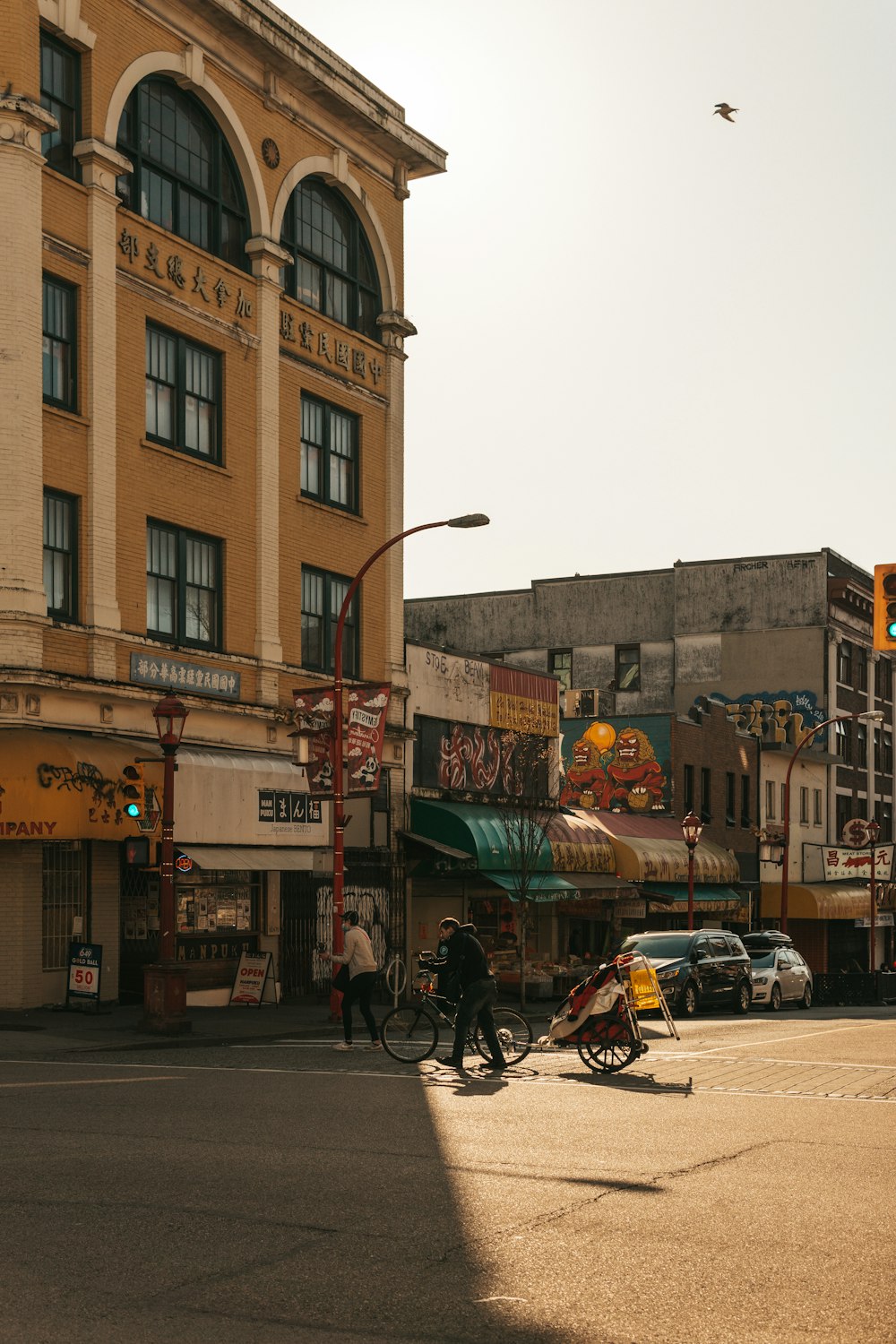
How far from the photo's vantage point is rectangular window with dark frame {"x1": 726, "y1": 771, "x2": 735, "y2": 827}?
55.8 m

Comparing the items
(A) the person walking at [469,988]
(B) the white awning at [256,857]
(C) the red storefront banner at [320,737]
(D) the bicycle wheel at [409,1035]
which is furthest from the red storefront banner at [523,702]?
(A) the person walking at [469,988]

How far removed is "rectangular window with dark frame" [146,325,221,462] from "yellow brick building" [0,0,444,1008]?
0.20 ft

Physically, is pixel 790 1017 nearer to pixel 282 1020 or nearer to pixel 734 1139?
pixel 282 1020

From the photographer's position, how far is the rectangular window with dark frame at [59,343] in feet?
86.2

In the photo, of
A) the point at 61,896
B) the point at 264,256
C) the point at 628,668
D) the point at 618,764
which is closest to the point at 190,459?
the point at 264,256

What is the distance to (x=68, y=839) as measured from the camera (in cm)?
2523

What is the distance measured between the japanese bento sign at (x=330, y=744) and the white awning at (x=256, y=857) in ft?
8.37

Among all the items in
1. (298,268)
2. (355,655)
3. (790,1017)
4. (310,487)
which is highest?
(298,268)

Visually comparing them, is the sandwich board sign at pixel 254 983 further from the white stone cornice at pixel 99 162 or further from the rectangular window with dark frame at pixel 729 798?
the rectangular window with dark frame at pixel 729 798

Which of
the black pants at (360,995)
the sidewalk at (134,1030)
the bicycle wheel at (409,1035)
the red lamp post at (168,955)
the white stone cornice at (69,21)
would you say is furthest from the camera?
the white stone cornice at (69,21)

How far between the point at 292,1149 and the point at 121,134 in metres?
21.6

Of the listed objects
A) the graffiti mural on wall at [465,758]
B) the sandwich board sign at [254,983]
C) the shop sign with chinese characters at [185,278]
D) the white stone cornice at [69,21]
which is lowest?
the sandwich board sign at [254,983]

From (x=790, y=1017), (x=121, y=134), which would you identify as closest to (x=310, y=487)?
(x=121, y=134)

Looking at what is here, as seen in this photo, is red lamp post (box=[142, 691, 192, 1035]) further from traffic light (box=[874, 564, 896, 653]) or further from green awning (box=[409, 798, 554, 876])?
green awning (box=[409, 798, 554, 876])
